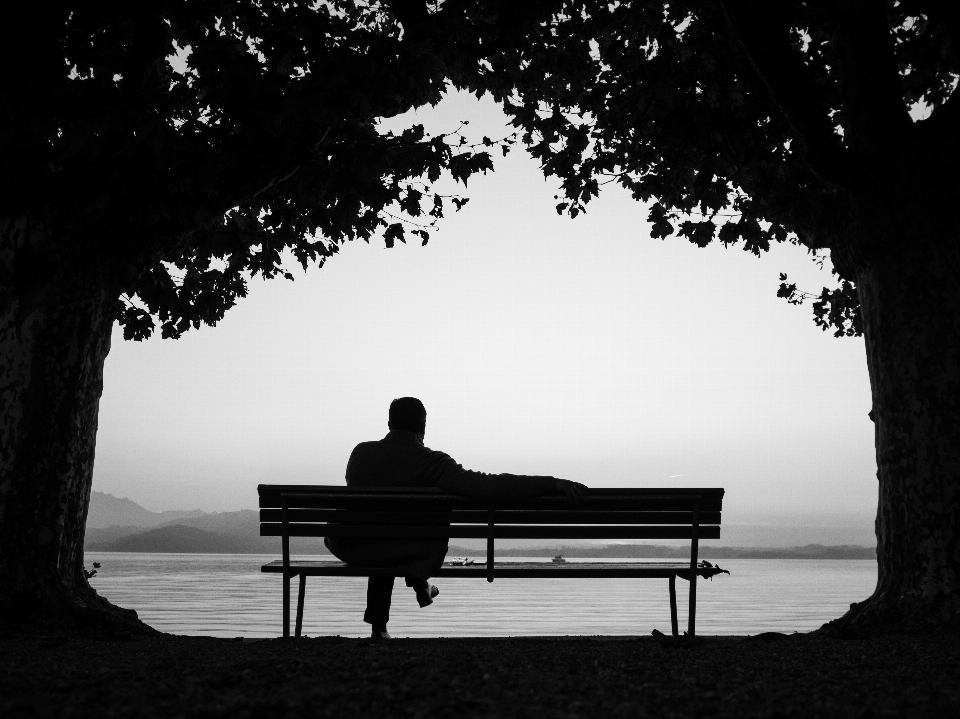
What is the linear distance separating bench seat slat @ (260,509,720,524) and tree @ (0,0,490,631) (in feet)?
6.39

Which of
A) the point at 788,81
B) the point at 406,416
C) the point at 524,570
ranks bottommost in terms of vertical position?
the point at 524,570

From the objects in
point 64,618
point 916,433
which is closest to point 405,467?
point 64,618

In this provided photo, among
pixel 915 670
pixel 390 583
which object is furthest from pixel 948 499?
pixel 390 583

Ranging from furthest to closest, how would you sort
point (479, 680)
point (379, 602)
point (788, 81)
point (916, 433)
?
1. point (788, 81)
2. point (916, 433)
3. point (379, 602)
4. point (479, 680)

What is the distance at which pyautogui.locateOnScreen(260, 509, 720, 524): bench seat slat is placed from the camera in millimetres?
5879

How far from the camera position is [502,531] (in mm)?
5867

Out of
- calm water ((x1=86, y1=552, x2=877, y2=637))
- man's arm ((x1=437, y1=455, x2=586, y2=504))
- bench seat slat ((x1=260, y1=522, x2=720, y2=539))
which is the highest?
man's arm ((x1=437, y1=455, x2=586, y2=504))

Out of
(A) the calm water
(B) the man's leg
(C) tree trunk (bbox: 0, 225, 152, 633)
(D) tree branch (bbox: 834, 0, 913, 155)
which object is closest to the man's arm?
(B) the man's leg

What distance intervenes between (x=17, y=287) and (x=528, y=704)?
17.4 ft

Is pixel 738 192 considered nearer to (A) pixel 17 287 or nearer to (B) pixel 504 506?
(B) pixel 504 506

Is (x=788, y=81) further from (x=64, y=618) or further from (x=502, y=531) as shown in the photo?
(x=64, y=618)

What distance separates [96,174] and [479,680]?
5.02 metres

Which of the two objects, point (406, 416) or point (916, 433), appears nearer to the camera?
point (406, 416)

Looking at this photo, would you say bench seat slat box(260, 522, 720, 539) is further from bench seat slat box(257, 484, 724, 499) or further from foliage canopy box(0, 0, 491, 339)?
foliage canopy box(0, 0, 491, 339)
